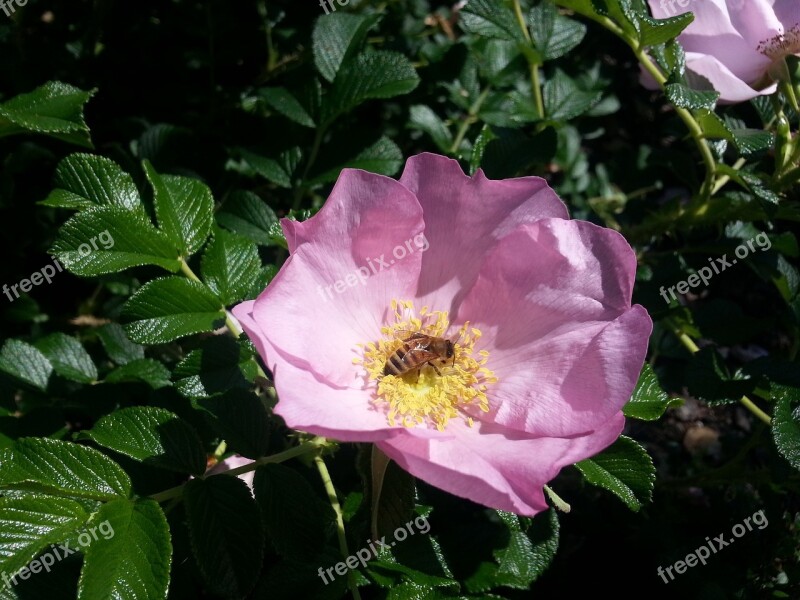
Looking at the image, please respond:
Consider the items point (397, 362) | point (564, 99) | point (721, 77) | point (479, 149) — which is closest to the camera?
point (397, 362)

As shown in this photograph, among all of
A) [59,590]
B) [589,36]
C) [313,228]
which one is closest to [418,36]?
[589,36]

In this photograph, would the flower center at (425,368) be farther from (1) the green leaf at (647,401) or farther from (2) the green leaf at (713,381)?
(2) the green leaf at (713,381)

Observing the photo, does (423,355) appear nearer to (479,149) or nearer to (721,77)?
(479,149)

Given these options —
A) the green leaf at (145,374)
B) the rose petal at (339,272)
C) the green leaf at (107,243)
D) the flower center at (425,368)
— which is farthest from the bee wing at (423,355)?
the green leaf at (145,374)

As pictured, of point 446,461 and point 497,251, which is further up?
point 497,251

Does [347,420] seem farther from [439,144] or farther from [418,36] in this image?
[418,36]

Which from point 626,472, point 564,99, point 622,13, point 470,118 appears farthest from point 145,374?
point 564,99

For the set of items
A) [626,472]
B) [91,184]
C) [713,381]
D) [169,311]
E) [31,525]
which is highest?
[91,184]
